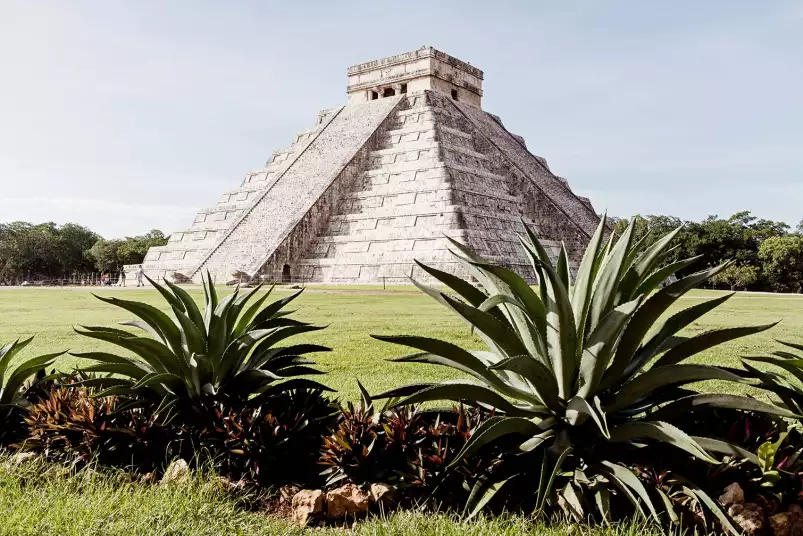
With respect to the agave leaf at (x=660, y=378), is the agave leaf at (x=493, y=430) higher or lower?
lower

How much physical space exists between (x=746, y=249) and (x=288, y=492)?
150 feet

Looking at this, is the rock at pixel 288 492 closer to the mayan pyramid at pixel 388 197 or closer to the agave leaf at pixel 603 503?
the agave leaf at pixel 603 503

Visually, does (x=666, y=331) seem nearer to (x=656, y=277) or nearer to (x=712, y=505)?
(x=656, y=277)

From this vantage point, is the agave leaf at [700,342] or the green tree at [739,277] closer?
the agave leaf at [700,342]

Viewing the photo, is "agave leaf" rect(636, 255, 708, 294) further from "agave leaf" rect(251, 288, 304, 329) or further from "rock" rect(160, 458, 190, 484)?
"rock" rect(160, 458, 190, 484)

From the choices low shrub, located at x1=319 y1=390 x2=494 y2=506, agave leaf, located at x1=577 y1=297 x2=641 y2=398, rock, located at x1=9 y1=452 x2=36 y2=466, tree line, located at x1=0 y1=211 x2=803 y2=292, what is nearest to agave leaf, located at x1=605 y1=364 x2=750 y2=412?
agave leaf, located at x1=577 y1=297 x2=641 y2=398

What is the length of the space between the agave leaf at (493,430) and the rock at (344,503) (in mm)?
484

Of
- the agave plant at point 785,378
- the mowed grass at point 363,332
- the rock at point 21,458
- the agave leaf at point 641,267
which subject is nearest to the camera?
the agave leaf at point 641,267

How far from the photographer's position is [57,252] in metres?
52.1

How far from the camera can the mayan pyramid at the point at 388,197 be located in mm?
24391

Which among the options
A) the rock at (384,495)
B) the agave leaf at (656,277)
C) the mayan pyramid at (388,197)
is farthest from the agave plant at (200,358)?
the mayan pyramid at (388,197)

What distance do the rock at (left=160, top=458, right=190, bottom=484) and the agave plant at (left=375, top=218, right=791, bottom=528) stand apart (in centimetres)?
108

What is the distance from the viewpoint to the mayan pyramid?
24391 millimetres

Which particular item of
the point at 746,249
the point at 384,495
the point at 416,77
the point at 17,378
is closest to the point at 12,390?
the point at 17,378
